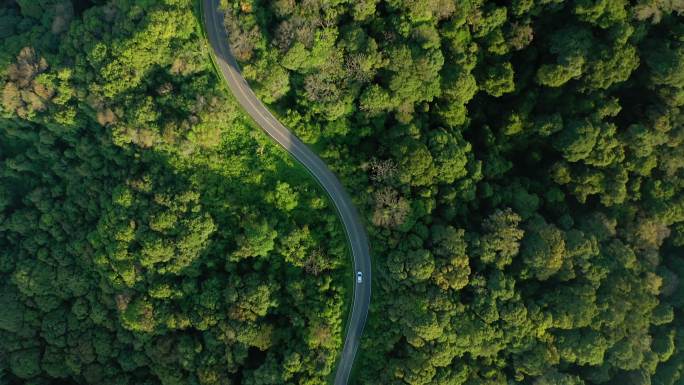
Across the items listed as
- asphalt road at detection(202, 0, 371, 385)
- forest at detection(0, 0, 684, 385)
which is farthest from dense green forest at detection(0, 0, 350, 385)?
asphalt road at detection(202, 0, 371, 385)

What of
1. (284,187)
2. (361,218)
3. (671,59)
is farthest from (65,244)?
(671,59)

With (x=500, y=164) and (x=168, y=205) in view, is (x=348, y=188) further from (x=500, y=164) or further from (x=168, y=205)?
(x=168, y=205)

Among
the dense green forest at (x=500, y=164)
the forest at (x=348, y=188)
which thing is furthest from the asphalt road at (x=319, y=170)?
the dense green forest at (x=500, y=164)

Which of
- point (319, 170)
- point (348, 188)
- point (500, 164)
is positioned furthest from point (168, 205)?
point (500, 164)

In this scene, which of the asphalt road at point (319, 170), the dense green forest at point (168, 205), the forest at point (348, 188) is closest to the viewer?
the forest at point (348, 188)

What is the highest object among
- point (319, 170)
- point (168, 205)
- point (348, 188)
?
point (319, 170)

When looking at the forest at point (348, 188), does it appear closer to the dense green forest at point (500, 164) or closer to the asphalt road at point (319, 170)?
the dense green forest at point (500, 164)
